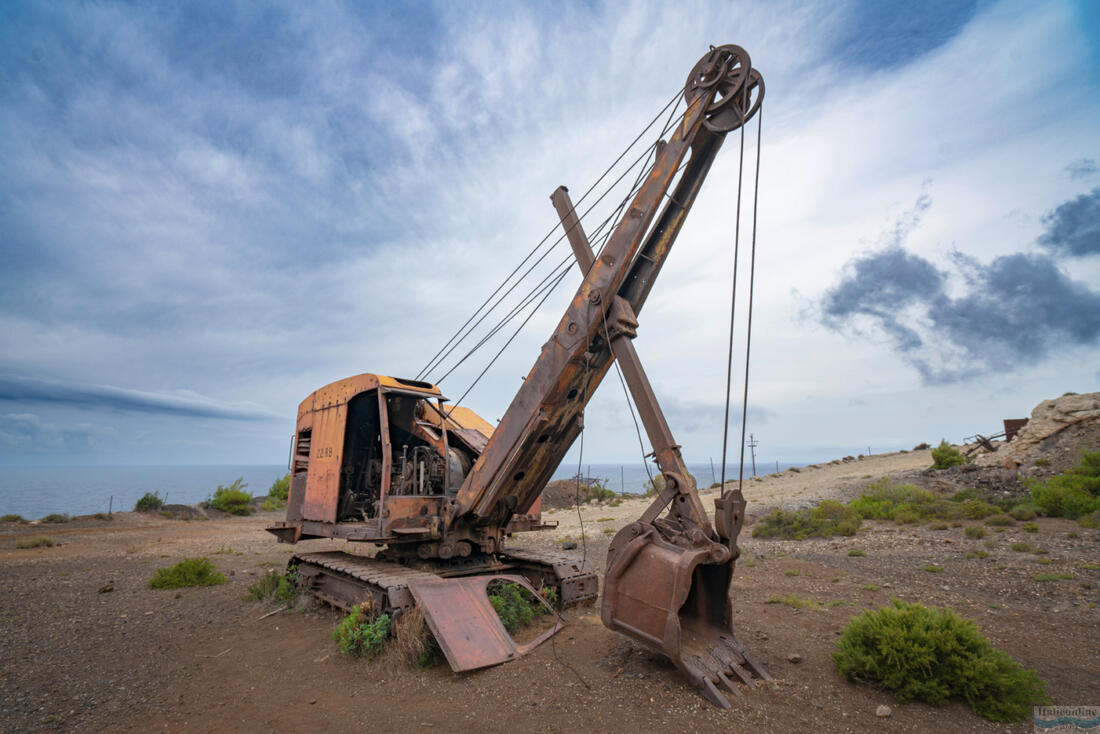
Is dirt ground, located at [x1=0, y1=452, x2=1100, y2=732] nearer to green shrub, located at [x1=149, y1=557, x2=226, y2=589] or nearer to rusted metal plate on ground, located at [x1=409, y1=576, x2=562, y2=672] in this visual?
rusted metal plate on ground, located at [x1=409, y1=576, x2=562, y2=672]

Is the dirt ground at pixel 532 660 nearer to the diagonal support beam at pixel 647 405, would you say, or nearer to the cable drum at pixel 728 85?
the diagonal support beam at pixel 647 405

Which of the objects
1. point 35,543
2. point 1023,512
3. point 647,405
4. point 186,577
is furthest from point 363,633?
point 35,543

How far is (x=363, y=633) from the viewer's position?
6055mm

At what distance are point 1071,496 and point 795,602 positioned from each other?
10.4 m

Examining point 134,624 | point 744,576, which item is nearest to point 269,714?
point 134,624

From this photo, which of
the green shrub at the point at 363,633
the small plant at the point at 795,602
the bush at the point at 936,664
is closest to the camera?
the bush at the point at 936,664

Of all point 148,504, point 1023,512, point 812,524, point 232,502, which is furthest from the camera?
point 232,502

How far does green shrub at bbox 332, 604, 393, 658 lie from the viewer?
5.94 metres

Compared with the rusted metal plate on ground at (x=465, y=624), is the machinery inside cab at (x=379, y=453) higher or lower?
higher

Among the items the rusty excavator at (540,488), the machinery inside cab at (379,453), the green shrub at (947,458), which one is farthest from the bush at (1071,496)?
the machinery inside cab at (379,453)

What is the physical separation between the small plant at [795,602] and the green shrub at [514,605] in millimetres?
3315

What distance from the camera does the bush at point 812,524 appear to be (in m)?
13.6

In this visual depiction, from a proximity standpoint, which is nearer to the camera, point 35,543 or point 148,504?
point 35,543

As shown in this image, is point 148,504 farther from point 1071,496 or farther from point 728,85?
point 1071,496
